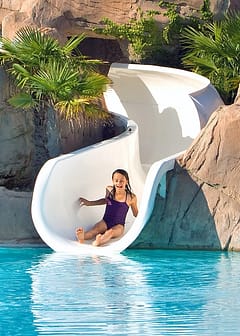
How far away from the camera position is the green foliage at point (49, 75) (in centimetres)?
1117

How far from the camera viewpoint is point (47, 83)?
11156 mm

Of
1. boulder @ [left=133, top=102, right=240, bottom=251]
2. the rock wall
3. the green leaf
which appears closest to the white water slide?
boulder @ [left=133, top=102, right=240, bottom=251]

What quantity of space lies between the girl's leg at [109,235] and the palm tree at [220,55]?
13.8ft

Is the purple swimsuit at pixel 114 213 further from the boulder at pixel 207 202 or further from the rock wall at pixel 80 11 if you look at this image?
the rock wall at pixel 80 11

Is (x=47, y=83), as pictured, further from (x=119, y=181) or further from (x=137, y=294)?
(x=137, y=294)

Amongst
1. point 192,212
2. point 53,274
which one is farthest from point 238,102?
point 53,274

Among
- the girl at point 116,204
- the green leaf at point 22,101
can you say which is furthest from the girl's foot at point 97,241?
the green leaf at point 22,101

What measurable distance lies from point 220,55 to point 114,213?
4.15m

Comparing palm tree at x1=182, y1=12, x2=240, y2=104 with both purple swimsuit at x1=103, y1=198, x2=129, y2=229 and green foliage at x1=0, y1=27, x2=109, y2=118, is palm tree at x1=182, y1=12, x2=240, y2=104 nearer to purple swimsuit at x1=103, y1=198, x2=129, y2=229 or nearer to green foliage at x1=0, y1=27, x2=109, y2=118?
green foliage at x1=0, y1=27, x2=109, y2=118

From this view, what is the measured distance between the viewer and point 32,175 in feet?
38.0

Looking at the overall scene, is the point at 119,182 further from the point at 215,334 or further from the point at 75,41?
the point at 215,334

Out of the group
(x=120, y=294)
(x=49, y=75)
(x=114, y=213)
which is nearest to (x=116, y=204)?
(x=114, y=213)

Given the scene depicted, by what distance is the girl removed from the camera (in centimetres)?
1048

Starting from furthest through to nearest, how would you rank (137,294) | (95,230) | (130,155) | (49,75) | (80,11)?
1. (80,11)
2. (130,155)
3. (49,75)
4. (95,230)
5. (137,294)
